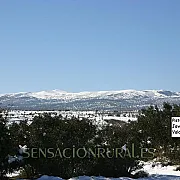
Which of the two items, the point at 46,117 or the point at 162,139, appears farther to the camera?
the point at 162,139

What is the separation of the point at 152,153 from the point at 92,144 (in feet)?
30.8

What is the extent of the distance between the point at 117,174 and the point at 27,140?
453cm

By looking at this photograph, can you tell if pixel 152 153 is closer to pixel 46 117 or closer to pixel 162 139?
pixel 162 139

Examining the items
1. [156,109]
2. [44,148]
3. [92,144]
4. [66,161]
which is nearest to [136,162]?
[92,144]

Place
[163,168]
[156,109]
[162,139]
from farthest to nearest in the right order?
[156,109] < [162,139] < [163,168]

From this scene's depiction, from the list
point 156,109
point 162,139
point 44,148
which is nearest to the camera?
point 44,148

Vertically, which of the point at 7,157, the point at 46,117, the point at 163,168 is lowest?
the point at 163,168

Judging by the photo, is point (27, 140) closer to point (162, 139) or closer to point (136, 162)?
point (136, 162)

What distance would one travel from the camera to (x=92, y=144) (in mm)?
17266

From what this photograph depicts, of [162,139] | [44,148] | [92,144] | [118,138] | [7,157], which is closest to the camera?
[7,157]

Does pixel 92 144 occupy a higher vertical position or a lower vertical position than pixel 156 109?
lower

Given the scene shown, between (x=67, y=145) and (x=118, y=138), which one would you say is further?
(x=118, y=138)

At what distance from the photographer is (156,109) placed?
27.3 metres

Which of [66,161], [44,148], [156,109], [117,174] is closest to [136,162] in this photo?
[117,174]
